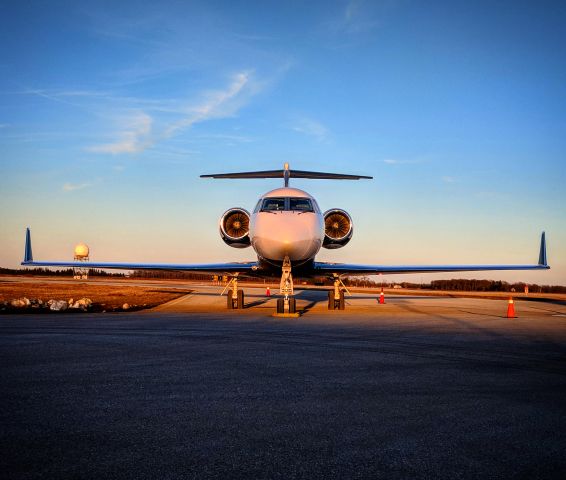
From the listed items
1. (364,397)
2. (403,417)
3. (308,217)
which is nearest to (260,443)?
(403,417)

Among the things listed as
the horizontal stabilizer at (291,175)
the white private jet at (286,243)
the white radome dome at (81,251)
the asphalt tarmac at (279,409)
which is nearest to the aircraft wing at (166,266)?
the white private jet at (286,243)

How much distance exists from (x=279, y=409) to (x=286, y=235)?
Answer: 33.4 feet

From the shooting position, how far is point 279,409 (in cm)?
436

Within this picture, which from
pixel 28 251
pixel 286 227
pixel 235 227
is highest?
pixel 235 227

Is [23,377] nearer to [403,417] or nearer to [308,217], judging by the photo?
[403,417]

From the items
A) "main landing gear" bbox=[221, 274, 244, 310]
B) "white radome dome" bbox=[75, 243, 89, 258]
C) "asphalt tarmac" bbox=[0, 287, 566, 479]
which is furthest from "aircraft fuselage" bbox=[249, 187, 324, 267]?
"white radome dome" bbox=[75, 243, 89, 258]

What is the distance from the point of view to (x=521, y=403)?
4.67m

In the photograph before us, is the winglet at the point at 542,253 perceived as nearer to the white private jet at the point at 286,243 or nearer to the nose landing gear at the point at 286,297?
the white private jet at the point at 286,243

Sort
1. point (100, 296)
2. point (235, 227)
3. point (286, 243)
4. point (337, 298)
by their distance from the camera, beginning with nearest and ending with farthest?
point (286, 243), point (337, 298), point (235, 227), point (100, 296)

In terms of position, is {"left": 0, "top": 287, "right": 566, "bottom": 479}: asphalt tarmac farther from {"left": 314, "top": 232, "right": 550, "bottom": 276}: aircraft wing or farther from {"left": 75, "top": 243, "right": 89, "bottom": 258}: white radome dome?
{"left": 75, "top": 243, "right": 89, "bottom": 258}: white radome dome

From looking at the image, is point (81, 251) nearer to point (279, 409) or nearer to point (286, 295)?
point (286, 295)

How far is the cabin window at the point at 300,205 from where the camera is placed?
616 inches

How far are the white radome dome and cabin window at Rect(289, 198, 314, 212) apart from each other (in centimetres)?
5548

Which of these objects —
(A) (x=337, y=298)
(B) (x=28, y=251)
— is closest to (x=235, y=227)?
(A) (x=337, y=298)
